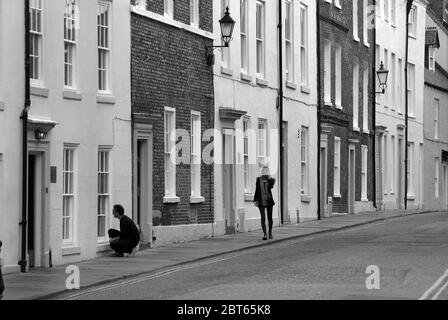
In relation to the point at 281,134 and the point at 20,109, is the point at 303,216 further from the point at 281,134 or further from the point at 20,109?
the point at 20,109

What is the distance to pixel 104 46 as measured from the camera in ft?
89.0

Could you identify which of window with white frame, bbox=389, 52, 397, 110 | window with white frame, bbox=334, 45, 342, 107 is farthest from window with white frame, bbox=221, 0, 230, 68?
window with white frame, bbox=389, 52, 397, 110

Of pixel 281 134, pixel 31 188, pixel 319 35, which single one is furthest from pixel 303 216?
pixel 31 188

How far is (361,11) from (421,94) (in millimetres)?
10817

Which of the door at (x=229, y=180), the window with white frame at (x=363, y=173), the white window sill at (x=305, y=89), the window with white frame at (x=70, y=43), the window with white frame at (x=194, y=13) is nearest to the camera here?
the window with white frame at (x=70, y=43)

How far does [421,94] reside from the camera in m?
61.2

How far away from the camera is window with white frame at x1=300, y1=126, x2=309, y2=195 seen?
42062 mm

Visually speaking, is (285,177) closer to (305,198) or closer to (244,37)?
(305,198)

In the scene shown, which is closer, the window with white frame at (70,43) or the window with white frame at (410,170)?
the window with white frame at (70,43)

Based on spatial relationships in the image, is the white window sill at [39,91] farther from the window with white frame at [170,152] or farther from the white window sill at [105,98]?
the window with white frame at [170,152]

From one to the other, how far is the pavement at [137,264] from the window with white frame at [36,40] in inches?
149

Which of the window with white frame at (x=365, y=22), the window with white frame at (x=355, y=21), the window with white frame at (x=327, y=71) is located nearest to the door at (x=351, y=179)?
the window with white frame at (x=327, y=71)

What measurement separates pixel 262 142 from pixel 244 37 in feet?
11.1

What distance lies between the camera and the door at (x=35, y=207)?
24.2 meters
